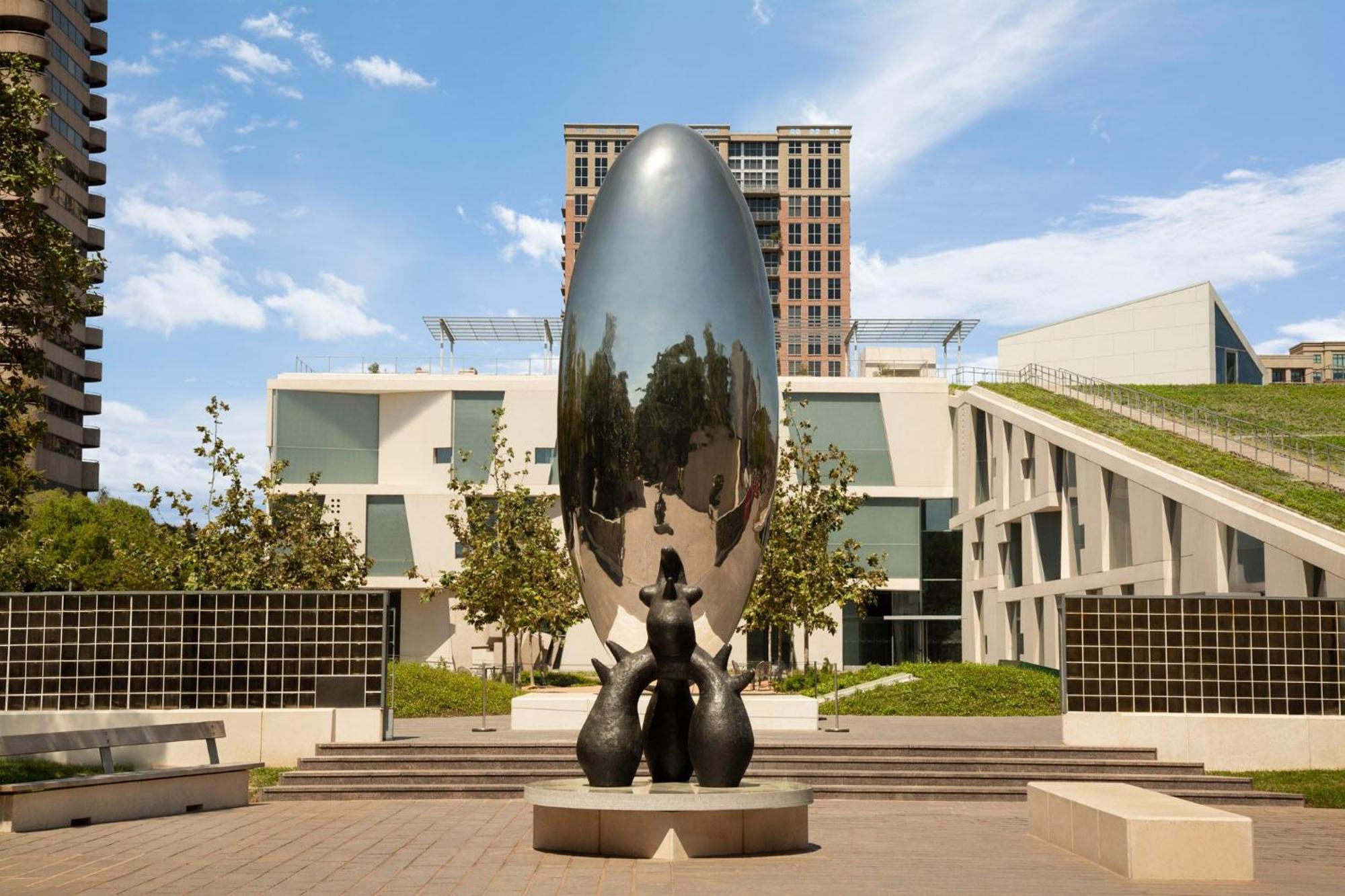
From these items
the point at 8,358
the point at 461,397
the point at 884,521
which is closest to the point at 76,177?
the point at 461,397

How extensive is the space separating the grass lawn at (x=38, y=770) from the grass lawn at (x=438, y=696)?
24.4 feet

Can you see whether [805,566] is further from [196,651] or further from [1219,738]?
[196,651]

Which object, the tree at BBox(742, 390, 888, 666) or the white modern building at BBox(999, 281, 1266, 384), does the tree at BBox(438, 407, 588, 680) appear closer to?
the tree at BBox(742, 390, 888, 666)

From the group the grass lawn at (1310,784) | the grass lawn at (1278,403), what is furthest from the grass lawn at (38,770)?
the grass lawn at (1278,403)

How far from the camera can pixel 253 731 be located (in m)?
18.0

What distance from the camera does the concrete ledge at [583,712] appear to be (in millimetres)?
20219

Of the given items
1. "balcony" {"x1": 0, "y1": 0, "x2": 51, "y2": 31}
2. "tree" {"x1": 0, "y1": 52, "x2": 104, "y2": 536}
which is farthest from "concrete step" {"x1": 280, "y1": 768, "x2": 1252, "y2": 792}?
"balcony" {"x1": 0, "y1": 0, "x2": 51, "y2": 31}

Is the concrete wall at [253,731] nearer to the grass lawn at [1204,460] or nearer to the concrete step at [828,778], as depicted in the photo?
the concrete step at [828,778]

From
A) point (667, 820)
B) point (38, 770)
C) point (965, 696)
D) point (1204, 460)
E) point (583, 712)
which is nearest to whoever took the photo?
point (667, 820)

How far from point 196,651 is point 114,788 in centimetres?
524

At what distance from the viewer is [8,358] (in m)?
17.7

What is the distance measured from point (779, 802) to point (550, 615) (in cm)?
2364

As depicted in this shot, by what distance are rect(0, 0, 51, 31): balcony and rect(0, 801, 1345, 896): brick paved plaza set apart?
80123 mm

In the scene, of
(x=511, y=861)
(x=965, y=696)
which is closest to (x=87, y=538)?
(x=965, y=696)
